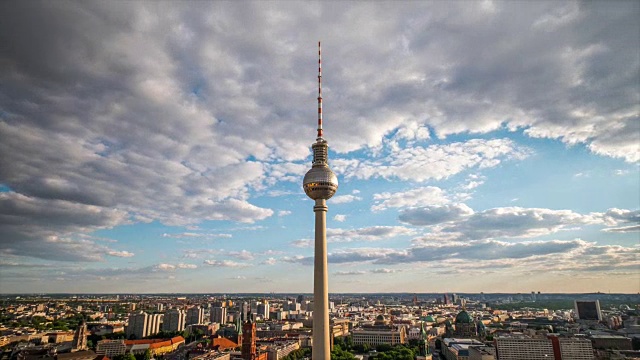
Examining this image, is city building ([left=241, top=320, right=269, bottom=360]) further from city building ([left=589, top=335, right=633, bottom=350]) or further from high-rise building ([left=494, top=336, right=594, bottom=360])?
city building ([left=589, top=335, right=633, bottom=350])

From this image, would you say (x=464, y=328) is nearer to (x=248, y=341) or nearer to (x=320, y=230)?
(x=248, y=341)

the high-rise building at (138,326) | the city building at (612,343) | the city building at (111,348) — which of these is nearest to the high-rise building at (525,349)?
the city building at (612,343)

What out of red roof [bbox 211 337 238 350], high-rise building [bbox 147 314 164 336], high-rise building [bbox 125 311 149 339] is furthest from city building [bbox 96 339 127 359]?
high-rise building [bbox 147 314 164 336]

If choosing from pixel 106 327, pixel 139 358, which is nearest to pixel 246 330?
pixel 139 358

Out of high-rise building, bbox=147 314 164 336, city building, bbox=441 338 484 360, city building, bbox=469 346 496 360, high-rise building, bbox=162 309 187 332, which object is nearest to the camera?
city building, bbox=469 346 496 360

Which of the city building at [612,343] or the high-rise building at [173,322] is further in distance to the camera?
the high-rise building at [173,322]

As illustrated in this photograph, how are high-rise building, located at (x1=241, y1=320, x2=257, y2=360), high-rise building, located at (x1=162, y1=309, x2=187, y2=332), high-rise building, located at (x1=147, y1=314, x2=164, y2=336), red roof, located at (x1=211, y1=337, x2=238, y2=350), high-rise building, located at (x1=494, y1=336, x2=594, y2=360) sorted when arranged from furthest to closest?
high-rise building, located at (x1=162, y1=309, x2=187, y2=332), high-rise building, located at (x1=147, y1=314, x2=164, y2=336), red roof, located at (x1=211, y1=337, x2=238, y2=350), high-rise building, located at (x1=494, y1=336, x2=594, y2=360), high-rise building, located at (x1=241, y1=320, x2=257, y2=360)

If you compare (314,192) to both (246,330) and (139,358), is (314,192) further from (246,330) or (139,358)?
(139,358)

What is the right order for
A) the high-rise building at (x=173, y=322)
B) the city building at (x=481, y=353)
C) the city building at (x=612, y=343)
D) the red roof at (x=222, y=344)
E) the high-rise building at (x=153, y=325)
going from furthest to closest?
the high-rise building at (x=173, y=322) → the high-rise building at (x=153, y=325) → the city building at (x=612, y=343) → the red roof at (x=222, y=344) → the city building at (x=481, y=353)

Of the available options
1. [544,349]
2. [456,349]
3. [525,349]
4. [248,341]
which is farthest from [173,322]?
[544,349]

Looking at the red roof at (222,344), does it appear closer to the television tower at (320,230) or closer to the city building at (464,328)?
the television tower at (320,230)
